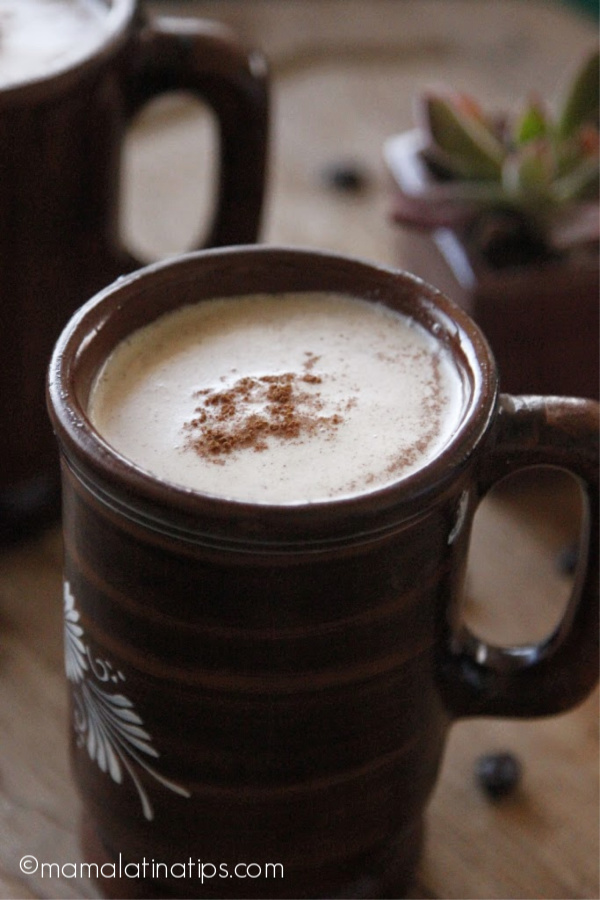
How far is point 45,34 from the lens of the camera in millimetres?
677

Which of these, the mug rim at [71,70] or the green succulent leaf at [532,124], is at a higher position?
the mug rim at [71,70]

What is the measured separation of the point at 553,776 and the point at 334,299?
0.88 feet

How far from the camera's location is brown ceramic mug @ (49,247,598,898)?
0.41 m

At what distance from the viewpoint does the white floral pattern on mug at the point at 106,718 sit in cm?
47

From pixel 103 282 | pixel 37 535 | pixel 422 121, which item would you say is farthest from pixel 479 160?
pixel 37 535

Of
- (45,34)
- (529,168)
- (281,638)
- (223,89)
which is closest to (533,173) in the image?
(529,168)

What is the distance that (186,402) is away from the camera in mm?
471

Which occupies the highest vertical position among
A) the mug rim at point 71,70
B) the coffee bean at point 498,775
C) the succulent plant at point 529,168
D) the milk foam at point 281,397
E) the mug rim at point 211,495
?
the mug rim at point 71,70

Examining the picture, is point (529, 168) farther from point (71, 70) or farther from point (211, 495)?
point (211, 495)

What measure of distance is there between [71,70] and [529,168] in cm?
27

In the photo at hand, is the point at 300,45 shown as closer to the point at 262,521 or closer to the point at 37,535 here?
the point at 37,535

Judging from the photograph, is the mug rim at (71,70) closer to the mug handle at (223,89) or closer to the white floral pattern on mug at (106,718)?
the mug handle at (223,89)

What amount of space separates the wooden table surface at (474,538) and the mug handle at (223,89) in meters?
0.05

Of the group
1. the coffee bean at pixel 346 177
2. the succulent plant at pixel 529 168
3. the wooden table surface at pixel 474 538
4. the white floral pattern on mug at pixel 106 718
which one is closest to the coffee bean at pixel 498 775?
the wooden table surface at pixel 474 538
